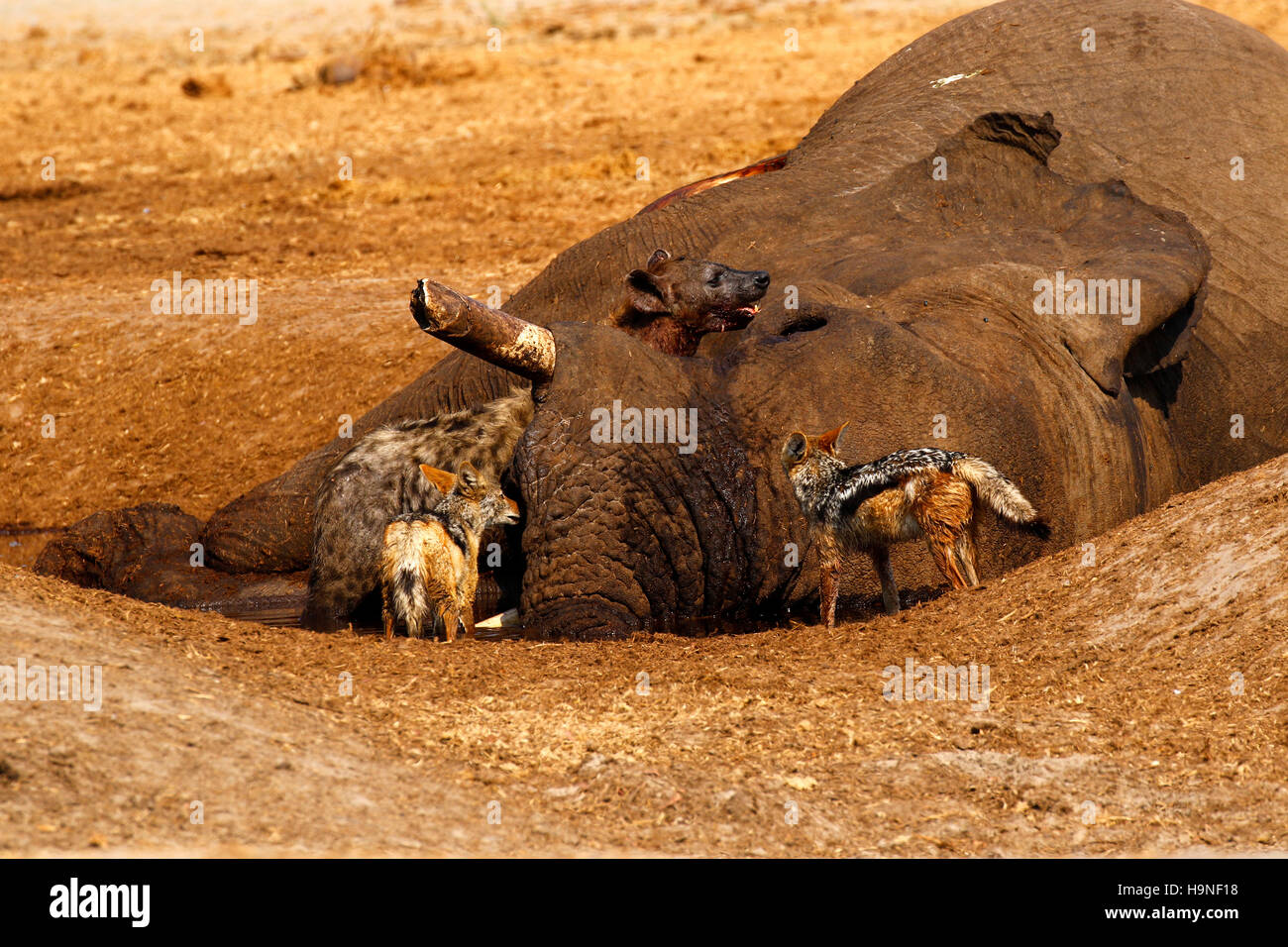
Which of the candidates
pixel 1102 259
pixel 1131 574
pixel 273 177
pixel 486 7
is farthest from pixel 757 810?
pixel 486 7

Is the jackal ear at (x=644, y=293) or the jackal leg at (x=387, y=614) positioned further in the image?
the jackal ear at (x=644, y=293)

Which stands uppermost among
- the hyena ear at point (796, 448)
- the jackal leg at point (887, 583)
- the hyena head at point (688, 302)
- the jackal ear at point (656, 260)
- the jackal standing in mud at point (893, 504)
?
the jackal ear at point (656, 260)

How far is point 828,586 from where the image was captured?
6.52 metres

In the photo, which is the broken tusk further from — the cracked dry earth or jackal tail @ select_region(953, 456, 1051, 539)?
jackal tail @ select_region(953, 456, 1051, 539)

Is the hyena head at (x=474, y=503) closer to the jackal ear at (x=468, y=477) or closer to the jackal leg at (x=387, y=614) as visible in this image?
the jackal ear at (x=468, y=477)

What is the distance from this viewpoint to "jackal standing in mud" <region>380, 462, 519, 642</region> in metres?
6.71

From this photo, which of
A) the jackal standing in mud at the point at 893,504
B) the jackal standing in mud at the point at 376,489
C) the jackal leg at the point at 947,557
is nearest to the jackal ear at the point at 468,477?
the jackal standing in mud at the point at 376,489

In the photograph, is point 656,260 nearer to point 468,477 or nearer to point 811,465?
point 468,477

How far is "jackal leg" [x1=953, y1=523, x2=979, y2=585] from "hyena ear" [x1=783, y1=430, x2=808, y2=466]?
2.14 ft

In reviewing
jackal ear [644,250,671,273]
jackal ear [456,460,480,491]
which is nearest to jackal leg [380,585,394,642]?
jackal ear [456,460,480,491]

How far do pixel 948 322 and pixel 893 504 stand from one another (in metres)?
1.26

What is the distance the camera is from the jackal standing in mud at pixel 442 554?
671 cm

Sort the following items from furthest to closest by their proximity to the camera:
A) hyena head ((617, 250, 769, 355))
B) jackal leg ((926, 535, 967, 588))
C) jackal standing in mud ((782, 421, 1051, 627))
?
hyena head ((617, 250, 769, 355)), jackal leg ((926, 535, 967, 588)), jackal standing in mud ((782, 421, 1051, 627))

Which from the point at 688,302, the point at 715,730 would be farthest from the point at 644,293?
the point at 715,730
